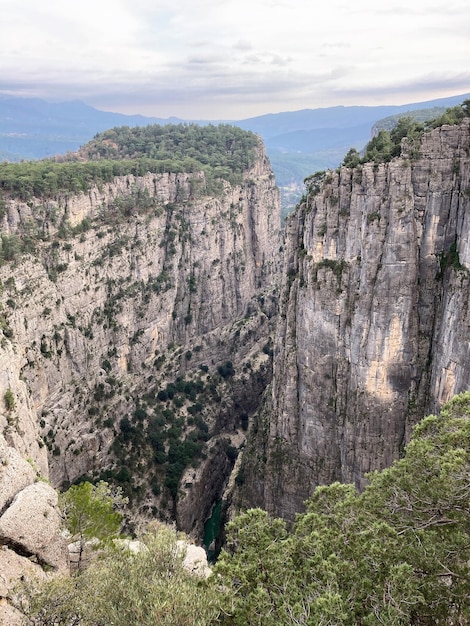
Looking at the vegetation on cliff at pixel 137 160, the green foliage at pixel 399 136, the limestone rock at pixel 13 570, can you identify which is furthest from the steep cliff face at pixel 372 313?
the vegetation on cliff at pixel 137 160

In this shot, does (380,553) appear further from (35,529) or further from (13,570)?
(35,529)

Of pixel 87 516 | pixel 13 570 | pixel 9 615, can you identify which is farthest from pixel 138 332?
pixel 9 615

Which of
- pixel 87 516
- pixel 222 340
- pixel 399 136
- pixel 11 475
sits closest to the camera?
pixel 11 475

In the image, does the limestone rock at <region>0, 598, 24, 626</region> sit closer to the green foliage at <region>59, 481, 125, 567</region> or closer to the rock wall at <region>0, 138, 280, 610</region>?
the rock wall at <region>0, 138, 280, 610</region>

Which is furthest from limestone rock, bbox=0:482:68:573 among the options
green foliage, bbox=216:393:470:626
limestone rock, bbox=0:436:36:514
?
green foliage, bbox=216:393:470:626

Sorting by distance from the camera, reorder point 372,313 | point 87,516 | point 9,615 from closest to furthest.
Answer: point 9,615 < point 87,516 < point 372,313
